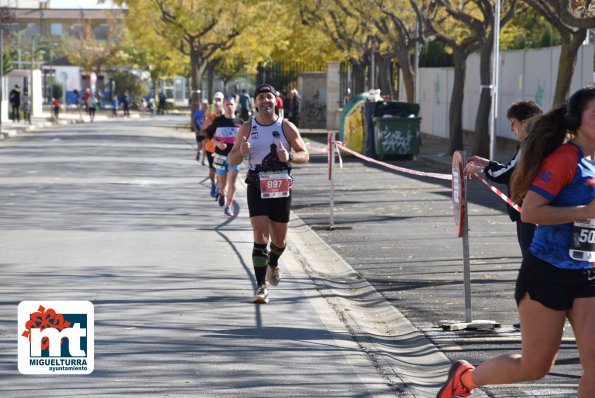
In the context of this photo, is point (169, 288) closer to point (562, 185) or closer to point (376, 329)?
point (376, 329)

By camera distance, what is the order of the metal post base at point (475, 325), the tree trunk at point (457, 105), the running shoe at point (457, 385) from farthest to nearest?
1. the tree trunk at point (457, 105)
2. the metal post base at point (475, 325)
3. the running shoe at point (457, 385)

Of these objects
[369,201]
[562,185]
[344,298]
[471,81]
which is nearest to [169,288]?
[344,298]

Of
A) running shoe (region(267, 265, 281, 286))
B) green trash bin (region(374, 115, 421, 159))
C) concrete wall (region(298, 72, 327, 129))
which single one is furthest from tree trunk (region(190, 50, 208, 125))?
running shoe (region(267, 265, 281, 286))

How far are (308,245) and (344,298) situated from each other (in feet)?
14.0

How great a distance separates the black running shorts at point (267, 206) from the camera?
10945 mm

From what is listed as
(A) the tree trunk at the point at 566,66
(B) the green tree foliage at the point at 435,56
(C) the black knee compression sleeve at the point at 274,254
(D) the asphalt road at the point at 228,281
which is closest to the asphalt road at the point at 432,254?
(D) the asphalt road at the point at 228,281

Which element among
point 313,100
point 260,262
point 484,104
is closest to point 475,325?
point 260,262

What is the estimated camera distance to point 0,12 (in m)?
55.2

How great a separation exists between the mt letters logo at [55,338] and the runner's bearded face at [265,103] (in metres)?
2.37

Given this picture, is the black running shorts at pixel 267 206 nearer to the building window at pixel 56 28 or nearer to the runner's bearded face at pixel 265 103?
the runner's bearded face at pixel 265 103

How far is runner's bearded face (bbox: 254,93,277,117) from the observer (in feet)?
36.2

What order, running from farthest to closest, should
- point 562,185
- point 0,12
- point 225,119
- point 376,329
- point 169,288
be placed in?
point 0,12
point 225,119
point 169,288
point 376,329
point 562,185

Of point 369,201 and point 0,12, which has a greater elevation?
point 0,12

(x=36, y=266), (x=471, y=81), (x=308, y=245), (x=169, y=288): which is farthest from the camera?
(x=471, y=81)
